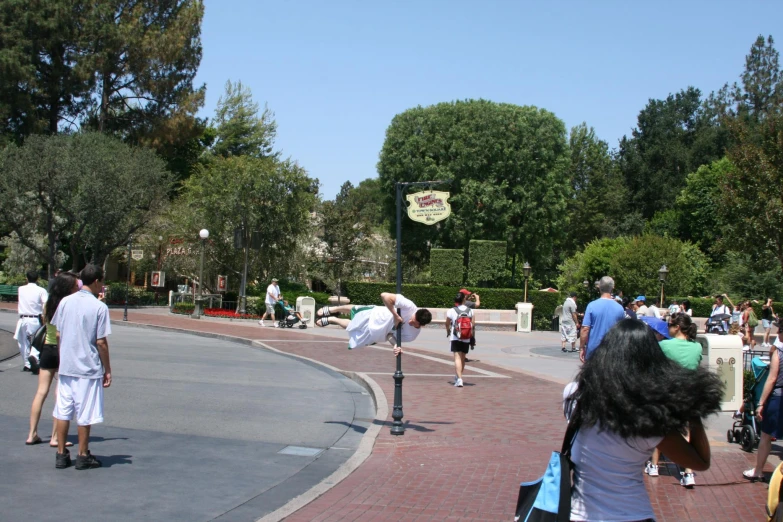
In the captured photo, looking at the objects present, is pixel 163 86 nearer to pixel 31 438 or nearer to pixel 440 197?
pixel 440 197

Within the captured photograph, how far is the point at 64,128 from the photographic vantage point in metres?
45.9

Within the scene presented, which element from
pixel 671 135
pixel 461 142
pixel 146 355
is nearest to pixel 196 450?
pixel 146 355

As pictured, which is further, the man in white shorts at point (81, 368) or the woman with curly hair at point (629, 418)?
the man in white shorts at point (81, 368)

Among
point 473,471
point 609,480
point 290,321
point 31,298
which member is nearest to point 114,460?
point 473,471

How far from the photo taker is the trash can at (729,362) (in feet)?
29.8

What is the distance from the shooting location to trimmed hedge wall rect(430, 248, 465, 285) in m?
40.5

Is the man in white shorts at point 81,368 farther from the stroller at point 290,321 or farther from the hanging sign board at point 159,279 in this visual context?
the hanging sign board at point 159,279

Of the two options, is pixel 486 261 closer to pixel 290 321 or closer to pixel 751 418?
pixel 290 321

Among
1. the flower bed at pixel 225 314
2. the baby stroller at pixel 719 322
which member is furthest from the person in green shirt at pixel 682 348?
the flower bed at pixel 225 314

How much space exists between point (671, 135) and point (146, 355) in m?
56.9

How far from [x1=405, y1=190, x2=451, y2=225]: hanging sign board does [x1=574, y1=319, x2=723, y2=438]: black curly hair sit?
1222 inches

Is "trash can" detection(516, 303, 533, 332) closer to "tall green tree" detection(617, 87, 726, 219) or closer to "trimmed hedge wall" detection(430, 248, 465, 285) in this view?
"trimmed hedge wall" detection(430, 248, 465, 285)

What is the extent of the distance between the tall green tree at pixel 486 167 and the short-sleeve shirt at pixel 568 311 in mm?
23390

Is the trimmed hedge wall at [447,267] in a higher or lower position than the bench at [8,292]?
higher
